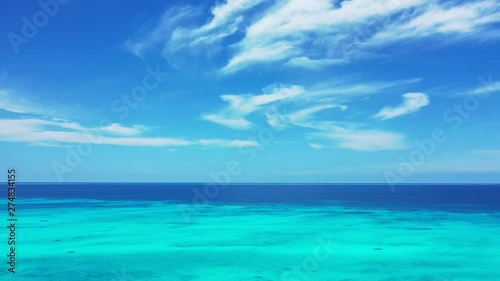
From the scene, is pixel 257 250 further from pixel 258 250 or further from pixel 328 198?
pixel 328 198

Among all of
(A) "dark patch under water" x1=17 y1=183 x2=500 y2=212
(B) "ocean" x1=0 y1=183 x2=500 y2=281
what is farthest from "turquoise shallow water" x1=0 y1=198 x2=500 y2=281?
(A) "dark patch under water" x1=17 y1=183 x2=500 y2=212

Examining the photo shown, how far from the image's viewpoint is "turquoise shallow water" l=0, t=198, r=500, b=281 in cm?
1846

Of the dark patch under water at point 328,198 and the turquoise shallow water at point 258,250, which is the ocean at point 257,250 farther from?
the dark patch under water at point 328,198

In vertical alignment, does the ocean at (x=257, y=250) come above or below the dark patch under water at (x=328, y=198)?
below

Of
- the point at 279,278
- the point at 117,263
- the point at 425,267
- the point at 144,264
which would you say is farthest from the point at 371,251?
the point at 117,263

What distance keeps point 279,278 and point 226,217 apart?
22623 mm

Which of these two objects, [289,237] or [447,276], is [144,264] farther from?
[447,276]

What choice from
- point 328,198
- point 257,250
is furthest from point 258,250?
point 328,198

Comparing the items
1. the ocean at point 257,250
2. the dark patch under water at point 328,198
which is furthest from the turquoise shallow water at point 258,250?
the dark patch under water at point 328,198

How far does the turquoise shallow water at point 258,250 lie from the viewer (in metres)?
18.5

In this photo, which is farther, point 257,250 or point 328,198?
point 328,198

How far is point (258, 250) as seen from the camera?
2333 centimetres

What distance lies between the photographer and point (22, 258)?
69.3ft

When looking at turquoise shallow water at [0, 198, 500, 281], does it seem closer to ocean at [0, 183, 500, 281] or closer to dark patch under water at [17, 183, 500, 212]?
ocean at [0, 183, 500, 281]
